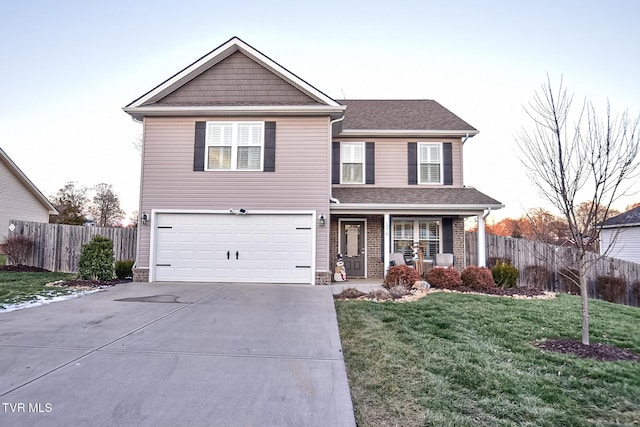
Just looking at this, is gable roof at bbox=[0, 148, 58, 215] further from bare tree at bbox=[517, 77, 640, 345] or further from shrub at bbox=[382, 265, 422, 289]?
bare tree at bbox=[517, 77, 640, 345]

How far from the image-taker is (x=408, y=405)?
310 cm

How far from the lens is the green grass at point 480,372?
2.96 meters

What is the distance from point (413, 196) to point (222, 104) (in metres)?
6.46

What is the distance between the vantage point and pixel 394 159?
12.3 metres

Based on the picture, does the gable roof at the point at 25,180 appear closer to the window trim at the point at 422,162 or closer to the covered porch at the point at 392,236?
the covered porch at the point at 392,236

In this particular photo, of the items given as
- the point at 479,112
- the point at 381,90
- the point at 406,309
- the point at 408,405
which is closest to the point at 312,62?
the point at 381,90

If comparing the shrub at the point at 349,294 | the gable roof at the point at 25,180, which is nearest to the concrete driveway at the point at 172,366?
the shrub at the point at 349,294

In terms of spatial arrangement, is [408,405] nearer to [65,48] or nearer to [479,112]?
[479,112]

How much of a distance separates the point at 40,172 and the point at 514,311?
31.4m

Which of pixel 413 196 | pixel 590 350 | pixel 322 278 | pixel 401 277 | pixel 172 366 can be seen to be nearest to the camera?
pixel 172 366

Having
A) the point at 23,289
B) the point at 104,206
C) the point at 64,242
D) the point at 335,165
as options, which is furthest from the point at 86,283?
the point at 104,206

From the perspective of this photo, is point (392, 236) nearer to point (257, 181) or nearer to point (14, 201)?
point (257, 181)

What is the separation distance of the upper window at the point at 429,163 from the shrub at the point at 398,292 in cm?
461

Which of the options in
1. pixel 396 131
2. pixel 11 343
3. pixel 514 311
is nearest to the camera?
pixel 11 343
